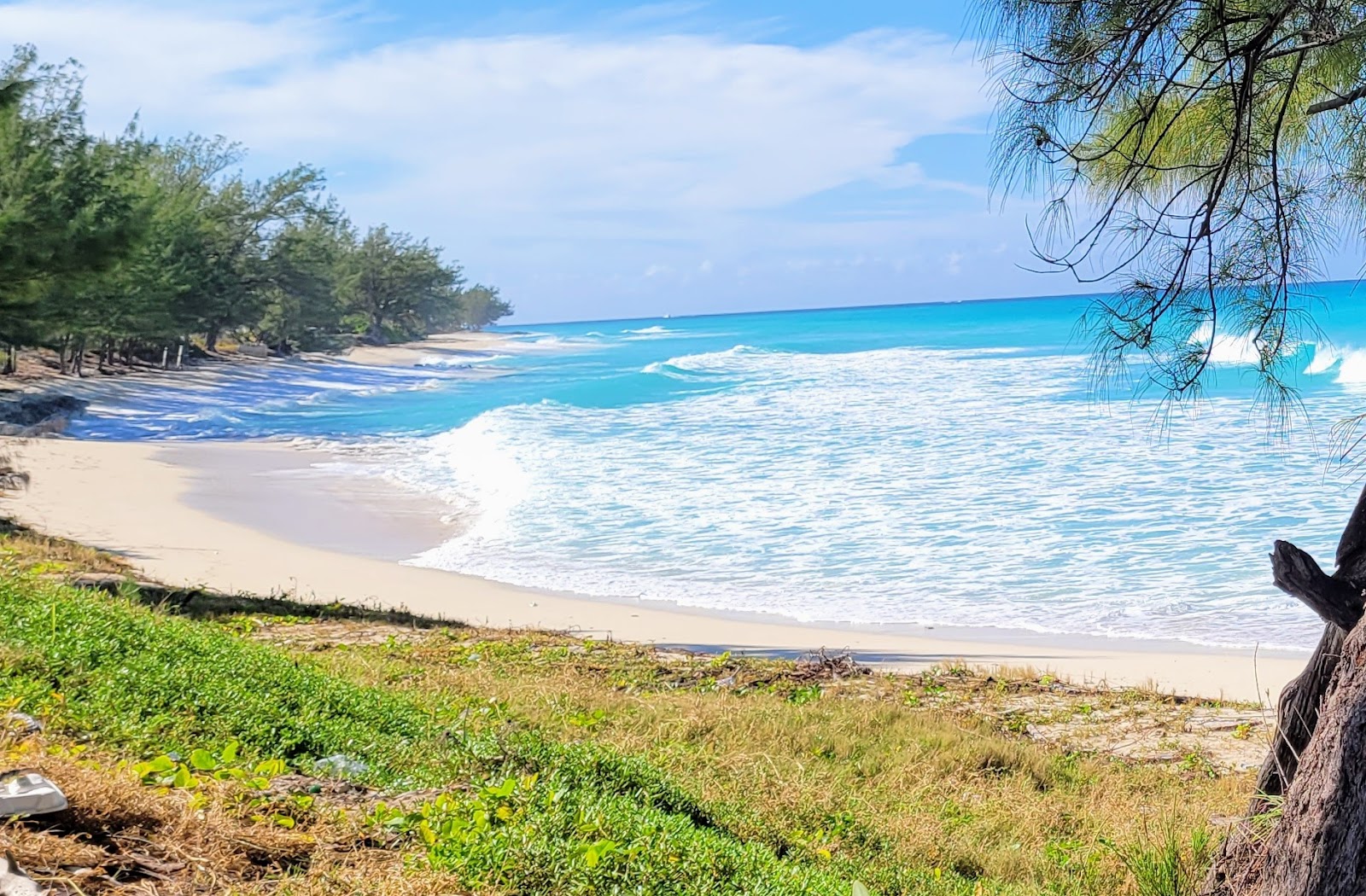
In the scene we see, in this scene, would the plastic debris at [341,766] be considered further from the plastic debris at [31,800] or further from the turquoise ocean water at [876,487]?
the turquoise ocean water at [876,487]

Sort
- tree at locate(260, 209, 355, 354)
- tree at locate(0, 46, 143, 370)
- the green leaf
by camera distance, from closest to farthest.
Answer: the green leaf → tree at locate(0, 46, 143, 370) → tree at locate(260, 209, 355, 354)

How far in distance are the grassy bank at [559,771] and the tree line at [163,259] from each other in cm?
292

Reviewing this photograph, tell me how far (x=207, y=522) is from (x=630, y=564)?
7059 mm

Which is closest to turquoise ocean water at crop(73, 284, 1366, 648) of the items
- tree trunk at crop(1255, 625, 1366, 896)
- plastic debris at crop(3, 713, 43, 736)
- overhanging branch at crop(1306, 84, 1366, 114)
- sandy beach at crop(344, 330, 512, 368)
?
overhanging branch at crop(1306, 84, 1366, 114)

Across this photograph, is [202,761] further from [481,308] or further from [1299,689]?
[481,308]

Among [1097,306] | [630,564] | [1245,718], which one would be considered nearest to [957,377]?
[630,564]

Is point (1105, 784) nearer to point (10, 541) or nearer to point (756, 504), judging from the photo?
point (10, 541)

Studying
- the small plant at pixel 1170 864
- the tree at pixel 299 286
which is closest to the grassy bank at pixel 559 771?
the small plant at pixel 1170 864

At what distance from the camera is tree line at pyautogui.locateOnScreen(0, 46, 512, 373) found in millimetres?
9766

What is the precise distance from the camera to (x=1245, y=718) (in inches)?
331

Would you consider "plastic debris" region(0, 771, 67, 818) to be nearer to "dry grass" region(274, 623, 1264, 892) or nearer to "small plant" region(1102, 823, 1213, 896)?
"dry grass" region(274, 623, 1264, 892)

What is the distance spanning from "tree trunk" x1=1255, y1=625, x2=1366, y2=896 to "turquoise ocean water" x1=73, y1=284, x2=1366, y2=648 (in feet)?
3.88

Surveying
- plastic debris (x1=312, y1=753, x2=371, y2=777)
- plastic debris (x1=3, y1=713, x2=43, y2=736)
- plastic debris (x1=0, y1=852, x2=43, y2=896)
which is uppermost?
plastic debris (x1=0, y1=852, x2=43, y2=896)

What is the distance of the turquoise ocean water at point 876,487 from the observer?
13.7 metres
